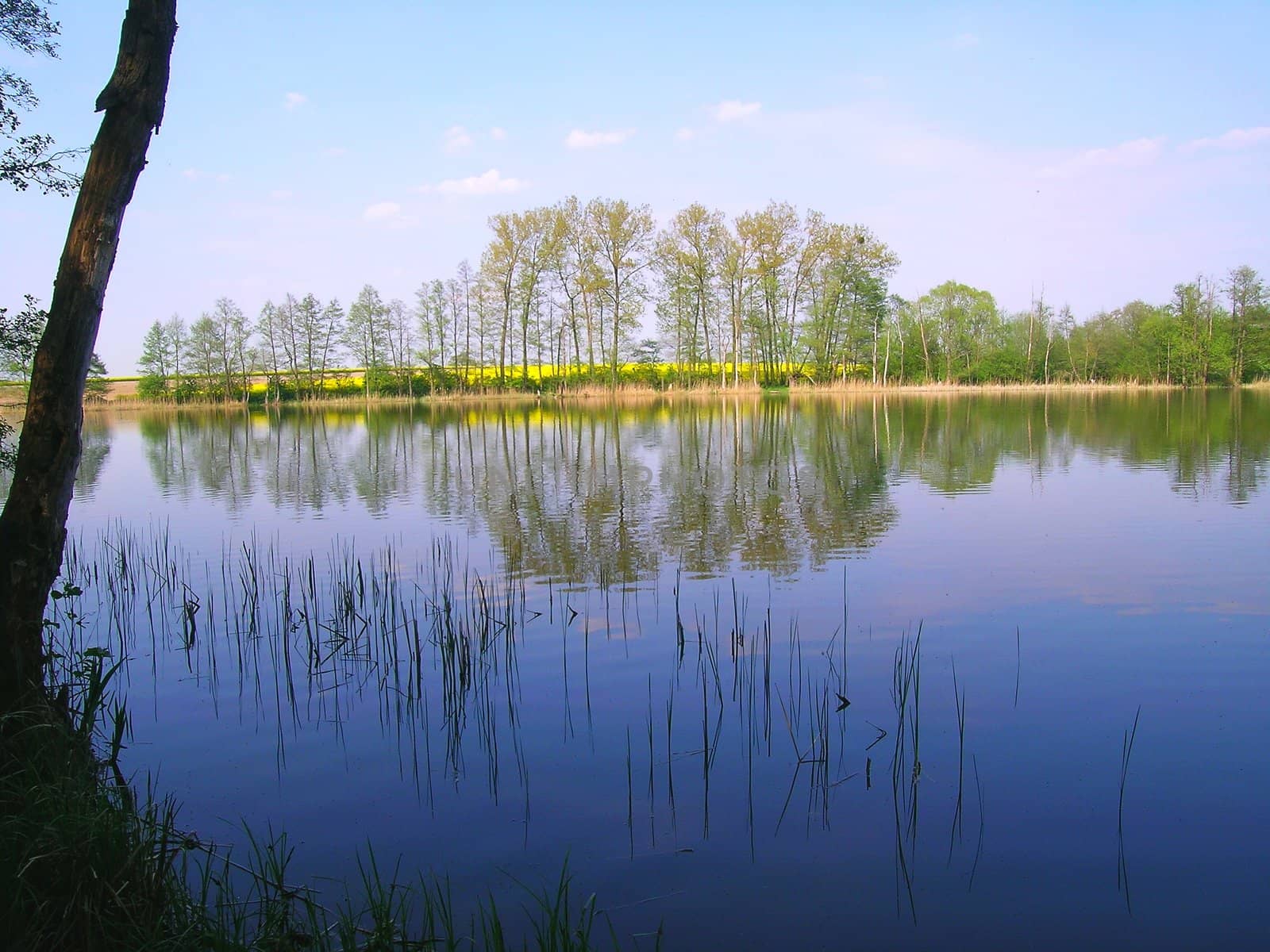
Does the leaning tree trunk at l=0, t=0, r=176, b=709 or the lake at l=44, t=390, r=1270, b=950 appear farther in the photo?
the leaning tree trunk at l=0, t=0, r=176, b=709

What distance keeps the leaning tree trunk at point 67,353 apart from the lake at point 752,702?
138 centimetres

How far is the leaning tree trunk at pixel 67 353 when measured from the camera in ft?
16.3

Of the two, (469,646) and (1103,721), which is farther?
(469,646)

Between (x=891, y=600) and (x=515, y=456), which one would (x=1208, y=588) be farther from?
(x=515, y=456)

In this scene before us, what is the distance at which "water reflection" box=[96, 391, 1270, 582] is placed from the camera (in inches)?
499

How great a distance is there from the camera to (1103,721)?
595cm

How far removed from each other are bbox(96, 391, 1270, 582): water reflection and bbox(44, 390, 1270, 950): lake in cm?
22

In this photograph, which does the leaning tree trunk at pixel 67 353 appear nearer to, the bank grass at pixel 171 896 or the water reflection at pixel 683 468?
the bank grass at pixel 171 896

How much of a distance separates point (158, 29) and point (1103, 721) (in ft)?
25.3

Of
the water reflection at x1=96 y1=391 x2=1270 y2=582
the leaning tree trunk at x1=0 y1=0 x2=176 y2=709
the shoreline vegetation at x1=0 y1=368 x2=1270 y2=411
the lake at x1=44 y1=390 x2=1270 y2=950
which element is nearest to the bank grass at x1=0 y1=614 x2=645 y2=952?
the lake at x1=44 y1=390 x2=1270 y2=950

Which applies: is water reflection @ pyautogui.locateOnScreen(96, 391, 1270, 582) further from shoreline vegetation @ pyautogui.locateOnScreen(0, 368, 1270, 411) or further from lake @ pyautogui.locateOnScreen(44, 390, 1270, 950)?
shoreline vegetation @ pyautogui.locateOnScreen(0, 368, 1270, 411)

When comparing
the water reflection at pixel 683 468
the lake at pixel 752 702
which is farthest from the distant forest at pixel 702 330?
the lake at pixel 752 702

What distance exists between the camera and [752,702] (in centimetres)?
621

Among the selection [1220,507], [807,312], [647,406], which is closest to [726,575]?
[1220,507]
